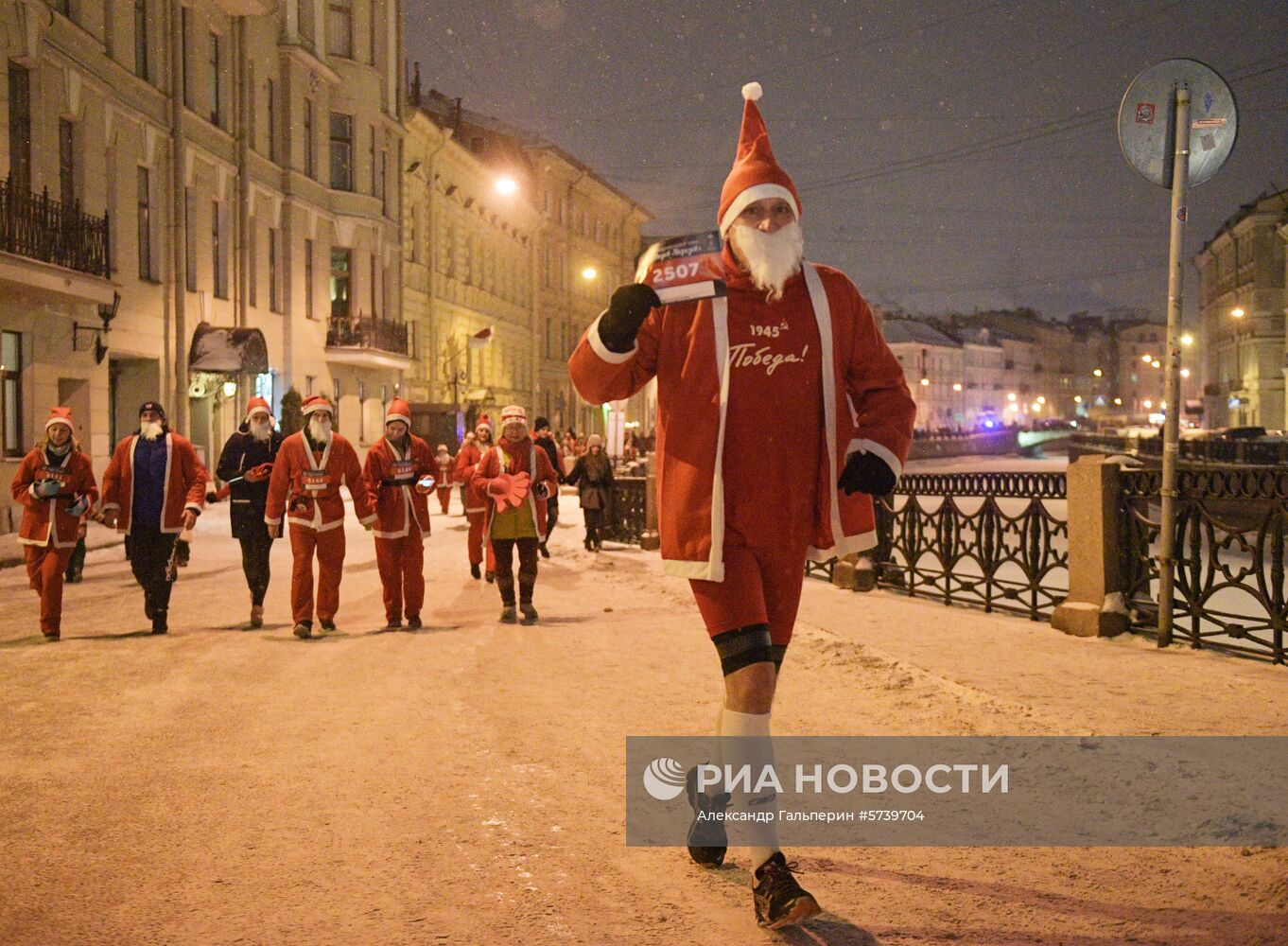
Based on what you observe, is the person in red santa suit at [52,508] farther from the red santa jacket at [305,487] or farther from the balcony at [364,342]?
the balcony at [364,342]

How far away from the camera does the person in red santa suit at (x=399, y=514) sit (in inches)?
426

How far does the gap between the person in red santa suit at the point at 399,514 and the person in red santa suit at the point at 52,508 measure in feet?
7.56

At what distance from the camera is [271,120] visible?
113ft

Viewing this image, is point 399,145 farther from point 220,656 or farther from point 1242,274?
point 1242,274

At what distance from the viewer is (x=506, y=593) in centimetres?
1123

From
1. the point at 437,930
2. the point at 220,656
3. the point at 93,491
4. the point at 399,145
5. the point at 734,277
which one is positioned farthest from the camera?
the point at 399,145

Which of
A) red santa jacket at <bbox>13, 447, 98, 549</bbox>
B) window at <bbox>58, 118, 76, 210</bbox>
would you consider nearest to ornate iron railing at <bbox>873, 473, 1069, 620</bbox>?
red santa jacket at <bbox>13, 447, 98, 549</bbox>

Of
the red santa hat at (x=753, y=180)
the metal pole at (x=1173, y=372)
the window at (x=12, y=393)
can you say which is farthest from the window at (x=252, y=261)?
the red santa hat at (x=753, y=180)

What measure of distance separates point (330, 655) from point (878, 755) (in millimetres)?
4678

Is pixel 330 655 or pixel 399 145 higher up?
pixel 399 145

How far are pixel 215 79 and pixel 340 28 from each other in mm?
9445

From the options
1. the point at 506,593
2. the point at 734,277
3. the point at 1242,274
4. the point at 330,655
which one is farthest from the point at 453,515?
the point at 1242,274

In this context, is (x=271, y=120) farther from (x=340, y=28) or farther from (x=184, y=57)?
(x=340, y=28)

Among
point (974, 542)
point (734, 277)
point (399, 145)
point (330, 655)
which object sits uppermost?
point (399, 145)
